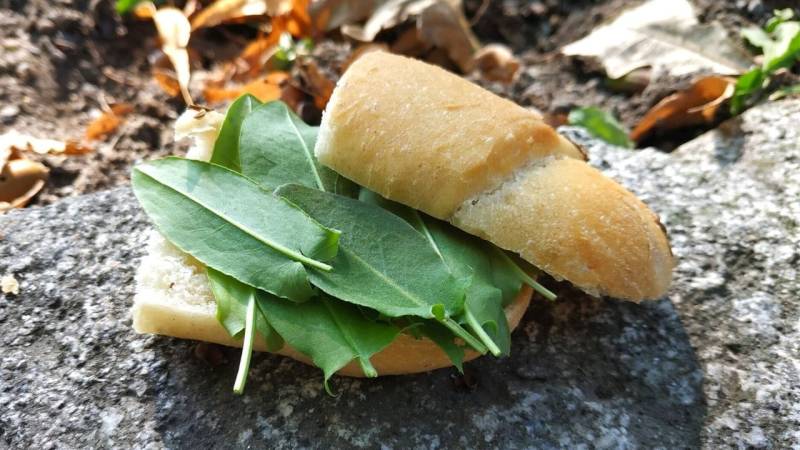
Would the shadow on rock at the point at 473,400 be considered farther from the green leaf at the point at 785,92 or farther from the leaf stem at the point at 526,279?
the green leaf at the point at 785,92

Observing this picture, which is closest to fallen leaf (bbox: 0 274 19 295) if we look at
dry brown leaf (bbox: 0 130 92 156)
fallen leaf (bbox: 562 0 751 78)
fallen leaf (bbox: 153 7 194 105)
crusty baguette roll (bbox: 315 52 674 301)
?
dry brown leaf (bbox: 0 130 92 156)

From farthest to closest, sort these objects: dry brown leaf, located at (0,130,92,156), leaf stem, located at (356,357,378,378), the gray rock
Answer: dry brown leaf, located at (0,130,92,156) → the gray rock → leaf stem, located at (356,357,378,378)

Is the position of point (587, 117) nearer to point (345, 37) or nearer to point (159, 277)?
point (345, 37)

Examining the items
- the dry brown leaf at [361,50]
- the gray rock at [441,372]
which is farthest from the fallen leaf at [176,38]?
the gray rock at [441,372]

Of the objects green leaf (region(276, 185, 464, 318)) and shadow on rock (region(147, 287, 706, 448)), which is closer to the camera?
green leaf (region(276, 185, 464, 318))

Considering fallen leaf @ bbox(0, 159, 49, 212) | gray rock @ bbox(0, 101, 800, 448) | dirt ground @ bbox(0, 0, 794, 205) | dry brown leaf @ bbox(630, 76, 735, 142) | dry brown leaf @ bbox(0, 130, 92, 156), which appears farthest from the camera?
dirt ground @ bbox(0, 0, 794, 205)

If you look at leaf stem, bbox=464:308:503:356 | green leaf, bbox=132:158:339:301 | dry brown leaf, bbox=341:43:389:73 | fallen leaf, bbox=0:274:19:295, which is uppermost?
green leaf, bbox=132:158:339:301

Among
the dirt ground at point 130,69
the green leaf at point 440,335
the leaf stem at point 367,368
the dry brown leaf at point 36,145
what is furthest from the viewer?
the dirt ground at point 130,69

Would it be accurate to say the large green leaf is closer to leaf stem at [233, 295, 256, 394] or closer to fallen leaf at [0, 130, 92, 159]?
leaf stem at [233, 295, 256, 394]

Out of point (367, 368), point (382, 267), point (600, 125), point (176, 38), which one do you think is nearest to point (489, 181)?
point (382, 267)
